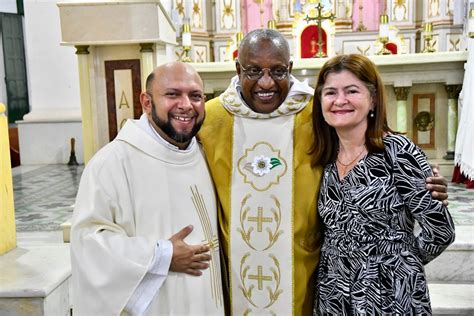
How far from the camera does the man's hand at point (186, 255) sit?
1868 millimetres

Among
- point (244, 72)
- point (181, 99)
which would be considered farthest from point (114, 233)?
point (244, 72)

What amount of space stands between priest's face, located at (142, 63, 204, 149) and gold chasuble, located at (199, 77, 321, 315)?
34cm

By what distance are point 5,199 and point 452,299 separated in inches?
105

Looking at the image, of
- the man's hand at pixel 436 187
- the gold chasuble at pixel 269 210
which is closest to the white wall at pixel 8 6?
the gold chasuble at pixel 269 210

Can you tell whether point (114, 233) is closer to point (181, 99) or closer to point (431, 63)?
point (181, 99)

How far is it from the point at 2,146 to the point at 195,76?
193 cm

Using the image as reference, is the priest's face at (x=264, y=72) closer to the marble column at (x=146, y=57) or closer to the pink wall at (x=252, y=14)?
the marble column at (x=146, y=57)

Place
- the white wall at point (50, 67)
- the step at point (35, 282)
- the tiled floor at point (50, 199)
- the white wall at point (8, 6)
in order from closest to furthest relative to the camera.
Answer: the step at point (35, 282)
the tiled floor at point (50, 199)
the white wall at point (50, 67)
the white wall at point (8, 6)

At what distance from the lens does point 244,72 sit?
2125mm

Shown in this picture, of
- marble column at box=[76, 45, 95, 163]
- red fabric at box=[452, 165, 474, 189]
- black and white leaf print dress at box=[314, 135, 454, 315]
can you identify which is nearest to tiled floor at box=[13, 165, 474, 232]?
red fabric at box=[452, 165, 474, 189]

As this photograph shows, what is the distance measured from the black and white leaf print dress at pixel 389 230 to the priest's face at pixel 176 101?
571 mm

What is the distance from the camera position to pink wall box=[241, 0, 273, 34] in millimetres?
9359

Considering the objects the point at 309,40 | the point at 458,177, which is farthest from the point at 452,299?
the point at 309,40

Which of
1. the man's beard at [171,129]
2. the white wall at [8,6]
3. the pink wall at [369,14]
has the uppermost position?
the white wall at [8,6]
